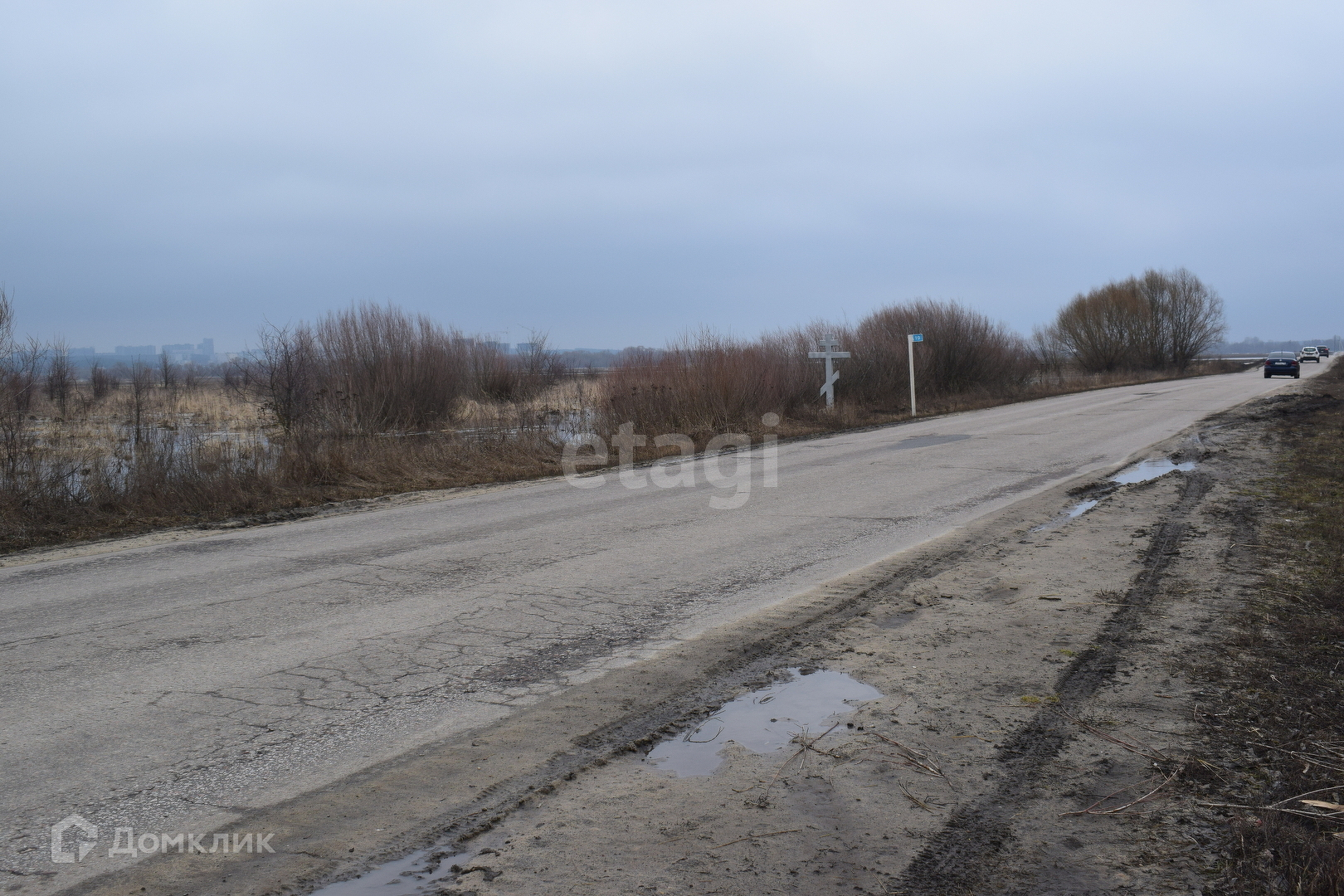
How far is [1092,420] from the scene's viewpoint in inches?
869

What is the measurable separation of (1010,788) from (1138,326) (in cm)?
6848

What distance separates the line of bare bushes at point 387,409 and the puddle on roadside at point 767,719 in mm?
8502

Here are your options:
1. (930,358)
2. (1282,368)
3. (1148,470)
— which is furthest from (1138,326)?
(1148,470)

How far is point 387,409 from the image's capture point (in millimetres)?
22219

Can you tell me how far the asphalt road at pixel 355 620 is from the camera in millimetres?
3977

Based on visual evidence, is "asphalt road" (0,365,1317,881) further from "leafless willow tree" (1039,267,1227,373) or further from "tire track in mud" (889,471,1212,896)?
"leafless willow tree" (1039,267,1227,373)

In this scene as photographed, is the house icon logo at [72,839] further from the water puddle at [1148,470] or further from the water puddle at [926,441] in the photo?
the water puddle at [926,441]

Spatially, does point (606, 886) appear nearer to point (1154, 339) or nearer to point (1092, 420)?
point (1092, 420)

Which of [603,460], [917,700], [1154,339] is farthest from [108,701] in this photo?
[1154,339]

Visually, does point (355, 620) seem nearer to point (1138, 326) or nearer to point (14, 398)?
point (14, 398)

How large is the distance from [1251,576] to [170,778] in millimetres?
6918

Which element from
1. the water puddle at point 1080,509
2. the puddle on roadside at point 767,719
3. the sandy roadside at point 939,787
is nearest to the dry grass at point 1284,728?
the sandy roadside at point 939,787

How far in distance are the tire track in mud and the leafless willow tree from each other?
6361cm

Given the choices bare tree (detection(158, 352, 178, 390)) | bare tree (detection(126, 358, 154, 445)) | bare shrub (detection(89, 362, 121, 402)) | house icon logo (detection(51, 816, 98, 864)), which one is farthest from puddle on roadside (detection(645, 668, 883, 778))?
bare tree (detection(158, 352, 178, 390))
